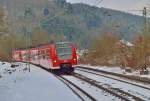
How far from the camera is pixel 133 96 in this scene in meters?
18.8

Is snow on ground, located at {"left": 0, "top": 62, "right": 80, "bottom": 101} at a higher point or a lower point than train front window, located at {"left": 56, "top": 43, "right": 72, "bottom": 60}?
lower

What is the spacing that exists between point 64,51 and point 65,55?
40 centimetres

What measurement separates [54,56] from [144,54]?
28.7 ft

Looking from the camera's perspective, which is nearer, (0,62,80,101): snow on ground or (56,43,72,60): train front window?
(0,62,80,101): snow on ground

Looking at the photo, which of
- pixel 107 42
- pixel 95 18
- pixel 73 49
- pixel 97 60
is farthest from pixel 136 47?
pixel 95 18

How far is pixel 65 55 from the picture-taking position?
43.1 meters

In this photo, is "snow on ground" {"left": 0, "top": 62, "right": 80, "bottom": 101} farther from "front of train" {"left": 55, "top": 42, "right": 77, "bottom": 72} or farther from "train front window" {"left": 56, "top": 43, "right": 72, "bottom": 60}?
"train front window" {"left": 56, "top": 43, "right": 72, "bottom": 60}

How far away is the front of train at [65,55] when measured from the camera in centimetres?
4281

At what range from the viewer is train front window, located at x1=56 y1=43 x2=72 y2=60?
4281 centimetres

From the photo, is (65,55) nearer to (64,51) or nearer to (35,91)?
(64,51)

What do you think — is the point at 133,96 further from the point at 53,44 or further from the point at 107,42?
the point at 107,42

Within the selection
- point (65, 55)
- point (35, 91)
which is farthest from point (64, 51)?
point (35, 91)

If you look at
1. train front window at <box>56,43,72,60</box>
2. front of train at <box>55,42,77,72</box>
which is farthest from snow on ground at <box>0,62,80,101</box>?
train front window at <box>56,43,72,60</box>

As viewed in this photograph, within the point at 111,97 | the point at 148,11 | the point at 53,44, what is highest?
the point at 148,11
